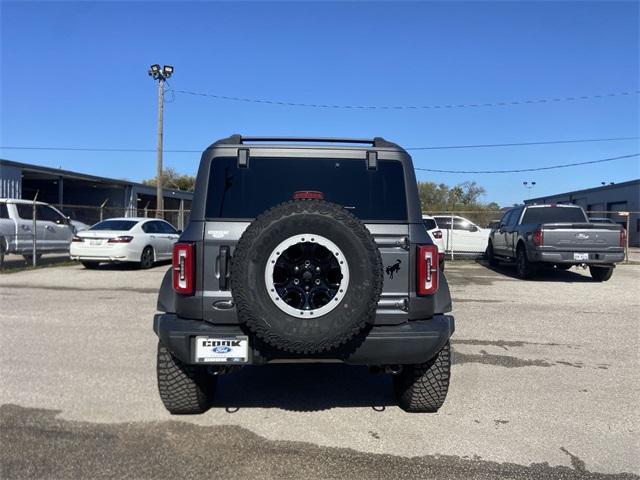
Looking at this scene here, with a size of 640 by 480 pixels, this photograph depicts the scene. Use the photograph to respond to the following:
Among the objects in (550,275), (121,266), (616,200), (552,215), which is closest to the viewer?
(552,215)

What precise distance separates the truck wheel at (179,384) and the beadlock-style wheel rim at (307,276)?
3.35 ft

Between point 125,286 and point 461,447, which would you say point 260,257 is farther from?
point 125,286

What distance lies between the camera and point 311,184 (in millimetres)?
3896

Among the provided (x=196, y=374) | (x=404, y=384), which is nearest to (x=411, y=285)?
(x=404, y=384)

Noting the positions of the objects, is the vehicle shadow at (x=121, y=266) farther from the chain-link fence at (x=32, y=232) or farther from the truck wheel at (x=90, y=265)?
the chain-link fence at (x=32, y=232)

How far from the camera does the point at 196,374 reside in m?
3.75

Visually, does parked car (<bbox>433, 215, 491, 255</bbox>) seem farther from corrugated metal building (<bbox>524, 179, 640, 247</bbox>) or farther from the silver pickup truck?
corrugated metal building (<bbox>524, 179, 640, 247</bbox>)

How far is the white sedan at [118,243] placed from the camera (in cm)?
1337

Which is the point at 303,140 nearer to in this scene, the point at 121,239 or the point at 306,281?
the point at 306,281

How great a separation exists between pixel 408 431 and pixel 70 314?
607 cm

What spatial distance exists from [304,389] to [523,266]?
32.4ft

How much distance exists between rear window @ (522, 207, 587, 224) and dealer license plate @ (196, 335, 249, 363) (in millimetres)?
11600

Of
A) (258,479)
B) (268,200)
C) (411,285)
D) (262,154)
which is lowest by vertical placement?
(258,479)

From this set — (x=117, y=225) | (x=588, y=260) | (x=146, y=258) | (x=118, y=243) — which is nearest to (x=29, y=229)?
(x=117, y=225)
